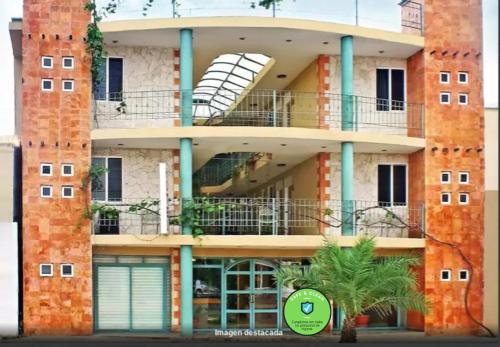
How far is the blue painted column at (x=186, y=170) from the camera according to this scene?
23266 millimetres

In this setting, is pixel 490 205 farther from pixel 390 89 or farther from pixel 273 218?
pixel 273 218

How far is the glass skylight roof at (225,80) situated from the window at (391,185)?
5.27 m

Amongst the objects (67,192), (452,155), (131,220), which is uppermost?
(452,155)

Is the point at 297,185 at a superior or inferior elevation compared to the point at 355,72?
inferior

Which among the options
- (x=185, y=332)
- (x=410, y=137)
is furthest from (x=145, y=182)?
(x=410, y=137)

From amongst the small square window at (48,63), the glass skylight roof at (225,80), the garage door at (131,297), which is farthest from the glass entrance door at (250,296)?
the small square window at (48,63)

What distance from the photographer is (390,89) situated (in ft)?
86.7

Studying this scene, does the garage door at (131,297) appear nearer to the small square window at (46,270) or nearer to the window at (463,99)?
the small square window at (46,270)

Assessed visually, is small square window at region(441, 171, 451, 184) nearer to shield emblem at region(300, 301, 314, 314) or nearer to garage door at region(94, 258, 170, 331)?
shield emblem at region(300, 301, 314, 314)

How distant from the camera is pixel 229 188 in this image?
35000 millimetres

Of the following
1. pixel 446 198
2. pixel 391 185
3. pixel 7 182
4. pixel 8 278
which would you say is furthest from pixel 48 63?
pixel 446 198

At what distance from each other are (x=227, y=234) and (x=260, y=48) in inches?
227

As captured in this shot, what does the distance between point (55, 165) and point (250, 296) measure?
6.85m

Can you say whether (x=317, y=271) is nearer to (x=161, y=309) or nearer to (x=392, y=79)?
(x=161, y=309)
